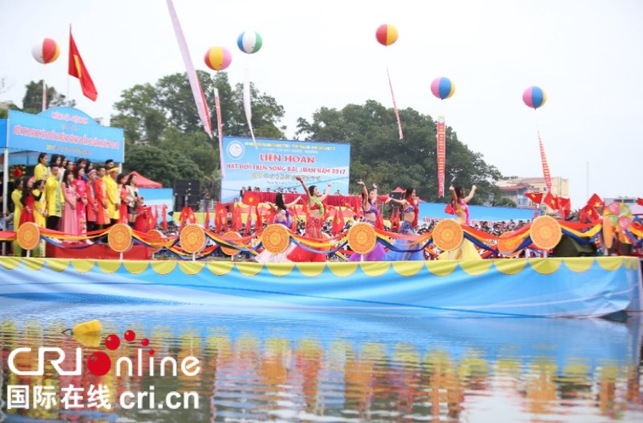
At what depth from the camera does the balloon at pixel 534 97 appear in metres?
22.3

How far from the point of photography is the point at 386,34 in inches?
863

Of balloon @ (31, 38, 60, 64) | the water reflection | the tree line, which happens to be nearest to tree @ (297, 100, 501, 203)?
the tree line

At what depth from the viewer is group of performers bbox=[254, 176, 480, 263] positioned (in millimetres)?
11469

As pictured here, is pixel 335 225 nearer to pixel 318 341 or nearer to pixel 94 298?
pixel 94 298

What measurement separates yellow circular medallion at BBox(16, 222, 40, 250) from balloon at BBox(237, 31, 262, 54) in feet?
43.1

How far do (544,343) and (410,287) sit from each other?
126 inches

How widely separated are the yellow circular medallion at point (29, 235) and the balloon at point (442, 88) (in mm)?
13667

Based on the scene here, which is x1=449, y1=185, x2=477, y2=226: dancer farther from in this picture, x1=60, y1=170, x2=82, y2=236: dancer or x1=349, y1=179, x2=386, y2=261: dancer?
x1=60, y1=170, x2=82, y2=236: dancer

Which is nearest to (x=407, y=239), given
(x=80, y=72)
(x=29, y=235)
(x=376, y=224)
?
(x=376, y=224)

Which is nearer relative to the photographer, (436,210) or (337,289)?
(337,289)

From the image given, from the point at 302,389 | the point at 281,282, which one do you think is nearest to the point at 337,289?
the point at 281,282

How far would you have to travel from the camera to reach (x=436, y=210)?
2991 centimetres

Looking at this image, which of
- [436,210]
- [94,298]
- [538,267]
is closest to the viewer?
[538,267]

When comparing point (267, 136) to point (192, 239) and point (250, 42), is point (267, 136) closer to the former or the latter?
point (250, 42)
